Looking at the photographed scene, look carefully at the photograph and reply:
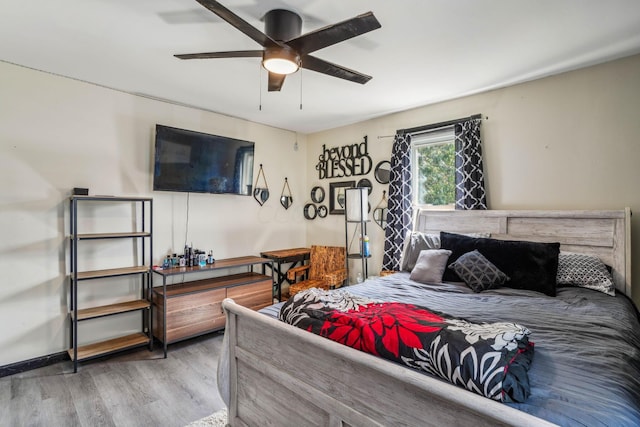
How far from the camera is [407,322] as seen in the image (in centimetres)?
118

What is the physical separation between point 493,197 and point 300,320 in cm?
268

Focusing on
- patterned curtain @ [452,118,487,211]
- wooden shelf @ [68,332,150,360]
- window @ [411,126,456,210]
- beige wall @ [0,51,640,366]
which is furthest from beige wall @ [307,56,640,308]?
wooden shelf @ [68,332,150,360]

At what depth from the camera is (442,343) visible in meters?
1.03

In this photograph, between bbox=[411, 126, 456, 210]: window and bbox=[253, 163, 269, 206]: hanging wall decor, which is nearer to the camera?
bbox=[411, 126, 456, 210]: window

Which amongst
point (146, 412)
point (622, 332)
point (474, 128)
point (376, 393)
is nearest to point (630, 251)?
point (622, 332)

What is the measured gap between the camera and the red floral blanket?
94cm

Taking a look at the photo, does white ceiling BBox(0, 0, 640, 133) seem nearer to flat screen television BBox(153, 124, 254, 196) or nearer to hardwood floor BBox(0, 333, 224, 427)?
flat screen television BBox(153, 124, 254, 196)

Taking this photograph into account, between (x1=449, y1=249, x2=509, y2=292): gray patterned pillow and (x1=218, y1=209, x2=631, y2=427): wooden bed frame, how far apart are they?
0.93 m

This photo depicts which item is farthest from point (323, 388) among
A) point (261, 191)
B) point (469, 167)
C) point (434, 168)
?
point (261, 191)

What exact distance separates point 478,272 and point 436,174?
1.58m

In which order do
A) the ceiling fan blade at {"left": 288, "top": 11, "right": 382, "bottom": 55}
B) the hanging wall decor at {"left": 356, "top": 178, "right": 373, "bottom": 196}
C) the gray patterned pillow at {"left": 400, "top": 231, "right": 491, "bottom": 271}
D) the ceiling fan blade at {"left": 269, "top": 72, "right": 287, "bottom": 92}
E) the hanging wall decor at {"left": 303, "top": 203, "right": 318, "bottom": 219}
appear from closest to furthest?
the ceiling fan blade at {"left": 288, "top": 11, "right": 382, "bottom": 55} → the ceiling fan blade at {"left": 269, "top": 72, "right": 287, "bottom": 92} → the gray patterned pillow at {"left": 400, "top": 231, "right": 491, "bottom": 271} → the hanging wall decor at {"left": 356, "top": 178, "right": 373, "bottom": 196} → the hanging wall decor at {"left": 303, "top": 203, "right": 318, "bottom": 219}

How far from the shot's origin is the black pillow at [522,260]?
91.7 inches

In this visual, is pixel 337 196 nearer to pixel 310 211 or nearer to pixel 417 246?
pixel 310 211

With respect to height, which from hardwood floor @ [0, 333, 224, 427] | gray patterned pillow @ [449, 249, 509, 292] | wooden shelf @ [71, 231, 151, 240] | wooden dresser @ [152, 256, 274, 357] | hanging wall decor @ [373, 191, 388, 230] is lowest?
hardwood floor @ [0, 333, 224, 427]
